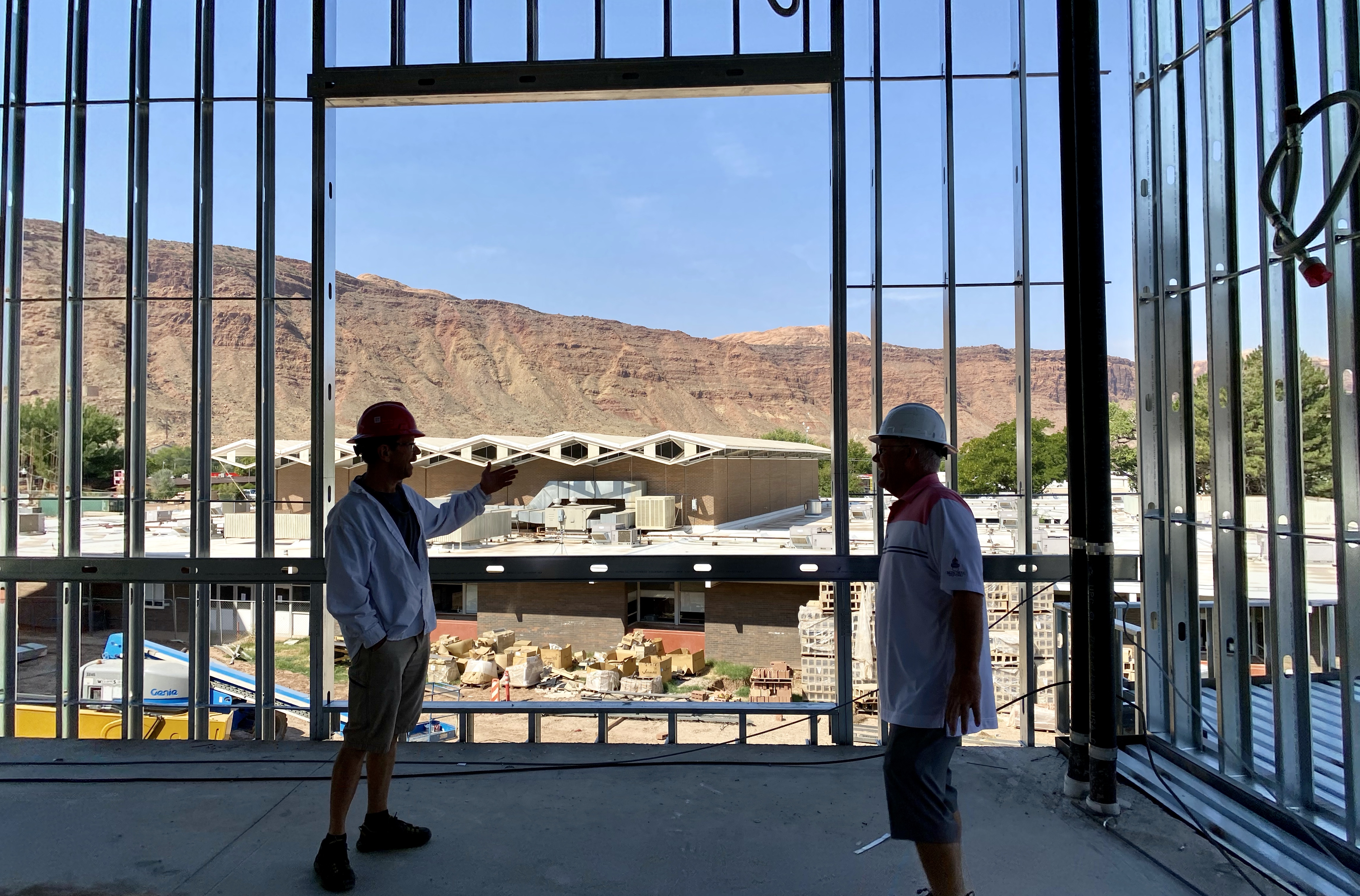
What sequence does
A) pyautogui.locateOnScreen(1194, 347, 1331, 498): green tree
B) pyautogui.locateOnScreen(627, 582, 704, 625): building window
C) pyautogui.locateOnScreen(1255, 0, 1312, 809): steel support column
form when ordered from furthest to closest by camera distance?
pyautogui.locateOnScreen(627, 582, 704, 625): building window < pyautogui.locateOnScreen(1194, 347, 1331, 498): green tree < pyautogui.locateOnScreen(1255, 0, 1312, 809): steel support column

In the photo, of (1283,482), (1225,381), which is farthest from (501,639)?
(1283,482)

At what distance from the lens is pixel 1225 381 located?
129 inches

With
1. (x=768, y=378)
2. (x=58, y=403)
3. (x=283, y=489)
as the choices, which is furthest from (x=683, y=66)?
(x=768, y=378)

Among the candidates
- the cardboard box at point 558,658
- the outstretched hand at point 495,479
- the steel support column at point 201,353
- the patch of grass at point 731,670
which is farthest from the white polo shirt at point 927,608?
the cardboard box at point 558,658

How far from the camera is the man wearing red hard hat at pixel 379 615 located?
2.54 metres

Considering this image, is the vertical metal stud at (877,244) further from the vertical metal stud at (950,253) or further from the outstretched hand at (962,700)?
the outstretched hand at (962,700)

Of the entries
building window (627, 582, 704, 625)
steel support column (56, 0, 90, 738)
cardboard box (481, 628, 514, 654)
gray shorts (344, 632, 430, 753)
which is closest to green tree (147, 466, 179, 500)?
steel support column (56, 0, 90, 738)

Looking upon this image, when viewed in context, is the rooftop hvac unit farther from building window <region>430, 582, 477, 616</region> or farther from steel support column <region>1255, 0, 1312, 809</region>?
steel support column <region>1255, 0, 1312, 809</region>

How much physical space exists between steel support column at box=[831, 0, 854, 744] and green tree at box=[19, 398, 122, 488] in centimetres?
422

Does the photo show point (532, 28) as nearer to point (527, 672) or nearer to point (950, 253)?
point (950, 253)

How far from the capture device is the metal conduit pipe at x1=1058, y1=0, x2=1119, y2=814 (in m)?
3.01

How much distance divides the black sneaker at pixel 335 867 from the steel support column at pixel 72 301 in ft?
9.74

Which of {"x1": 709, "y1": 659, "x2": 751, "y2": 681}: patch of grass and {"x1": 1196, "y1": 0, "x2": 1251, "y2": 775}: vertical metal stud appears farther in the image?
{"x1": 709, "y1": 659, "x2": 751, "y2": 681}: patch of grass

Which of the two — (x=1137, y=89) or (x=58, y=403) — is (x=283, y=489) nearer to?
(x=58, y=403)
